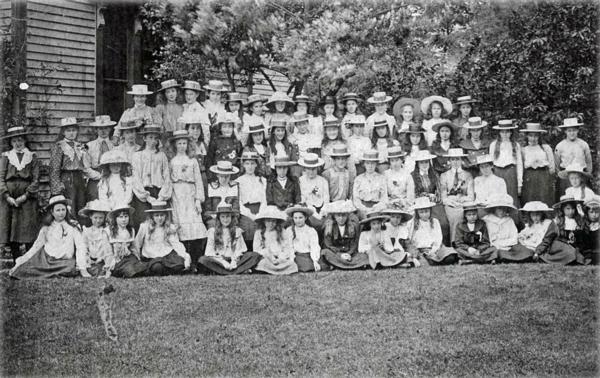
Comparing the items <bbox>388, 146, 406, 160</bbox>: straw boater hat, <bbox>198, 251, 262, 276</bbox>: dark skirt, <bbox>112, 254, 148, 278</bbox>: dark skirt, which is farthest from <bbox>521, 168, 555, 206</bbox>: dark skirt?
<bbox>112, 254, 148, 278</bbox>: dark skirt

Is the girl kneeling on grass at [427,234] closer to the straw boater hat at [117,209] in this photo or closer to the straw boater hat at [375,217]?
the straw boater hat at [375,217]

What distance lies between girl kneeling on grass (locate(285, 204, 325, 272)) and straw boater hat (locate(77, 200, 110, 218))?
2251 mm

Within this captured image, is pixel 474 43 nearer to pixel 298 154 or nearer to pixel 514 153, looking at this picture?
pixel 514 153

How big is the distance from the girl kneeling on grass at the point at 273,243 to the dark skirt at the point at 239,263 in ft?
0.28

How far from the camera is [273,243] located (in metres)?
8.44

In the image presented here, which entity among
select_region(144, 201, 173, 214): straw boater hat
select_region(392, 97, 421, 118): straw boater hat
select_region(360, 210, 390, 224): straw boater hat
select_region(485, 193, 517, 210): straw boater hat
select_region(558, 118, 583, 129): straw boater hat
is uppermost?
select_region(392, 97, 421, 118): straw boater hat

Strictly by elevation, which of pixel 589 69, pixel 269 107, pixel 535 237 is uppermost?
pixel 589 69

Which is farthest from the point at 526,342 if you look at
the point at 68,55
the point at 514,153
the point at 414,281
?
the point at 68,55

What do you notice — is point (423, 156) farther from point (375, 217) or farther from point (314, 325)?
point (314, 325)

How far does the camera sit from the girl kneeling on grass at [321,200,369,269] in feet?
27.3

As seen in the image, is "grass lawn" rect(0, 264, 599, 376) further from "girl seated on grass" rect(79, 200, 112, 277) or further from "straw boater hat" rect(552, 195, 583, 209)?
"straw boater hat" rect(552, 195, 583, 209)

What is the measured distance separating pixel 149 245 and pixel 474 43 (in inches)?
262

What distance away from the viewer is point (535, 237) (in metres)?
8.66

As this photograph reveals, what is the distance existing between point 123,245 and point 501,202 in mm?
4823
